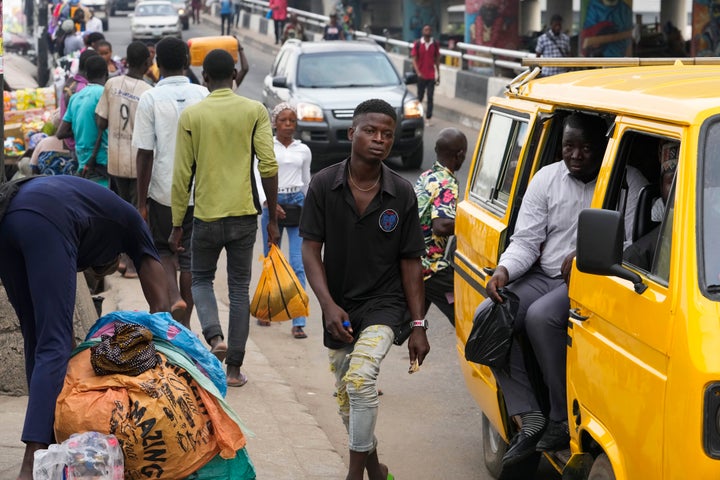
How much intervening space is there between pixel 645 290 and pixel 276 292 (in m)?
3.74

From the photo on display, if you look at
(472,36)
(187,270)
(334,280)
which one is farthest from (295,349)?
(472,36)

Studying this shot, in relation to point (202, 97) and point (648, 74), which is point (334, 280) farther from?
point (202, 97)

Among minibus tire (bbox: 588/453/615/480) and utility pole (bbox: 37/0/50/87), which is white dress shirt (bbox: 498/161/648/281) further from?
utility pole (bbox: 37/0/50/87)

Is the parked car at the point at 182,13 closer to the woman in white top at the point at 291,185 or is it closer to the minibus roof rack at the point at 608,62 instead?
the woman in white top at the point at 291,185

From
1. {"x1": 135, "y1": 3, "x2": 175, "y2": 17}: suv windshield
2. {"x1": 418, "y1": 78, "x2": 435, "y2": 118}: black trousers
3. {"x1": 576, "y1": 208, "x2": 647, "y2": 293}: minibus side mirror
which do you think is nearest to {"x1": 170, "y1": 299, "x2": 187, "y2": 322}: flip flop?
{"x1": 576, "y1": 208, "x2": 647, "y2": 293}: minibus side mirror

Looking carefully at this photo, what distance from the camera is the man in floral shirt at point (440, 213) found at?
7008 millimetres

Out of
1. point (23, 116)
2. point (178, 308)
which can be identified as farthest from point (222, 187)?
point (23, 116)

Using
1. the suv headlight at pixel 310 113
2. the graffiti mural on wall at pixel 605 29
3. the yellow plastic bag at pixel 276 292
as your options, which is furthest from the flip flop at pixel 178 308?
the graffiti mural on wall at pixel 605 29

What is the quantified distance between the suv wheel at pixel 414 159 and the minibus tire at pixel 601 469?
13.6m

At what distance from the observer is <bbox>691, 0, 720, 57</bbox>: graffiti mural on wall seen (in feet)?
79.2

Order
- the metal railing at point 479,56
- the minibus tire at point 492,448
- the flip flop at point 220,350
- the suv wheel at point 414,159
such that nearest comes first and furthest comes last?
the minibus tire at point 492,448, the flip flop at point 220,350, the suv wheel at point 414,159, the metal railing at point 479,56

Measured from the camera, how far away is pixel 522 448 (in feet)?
16.8

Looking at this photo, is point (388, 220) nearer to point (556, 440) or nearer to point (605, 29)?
point (556, 440)

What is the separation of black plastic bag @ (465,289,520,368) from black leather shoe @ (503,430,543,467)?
32 centimetres
